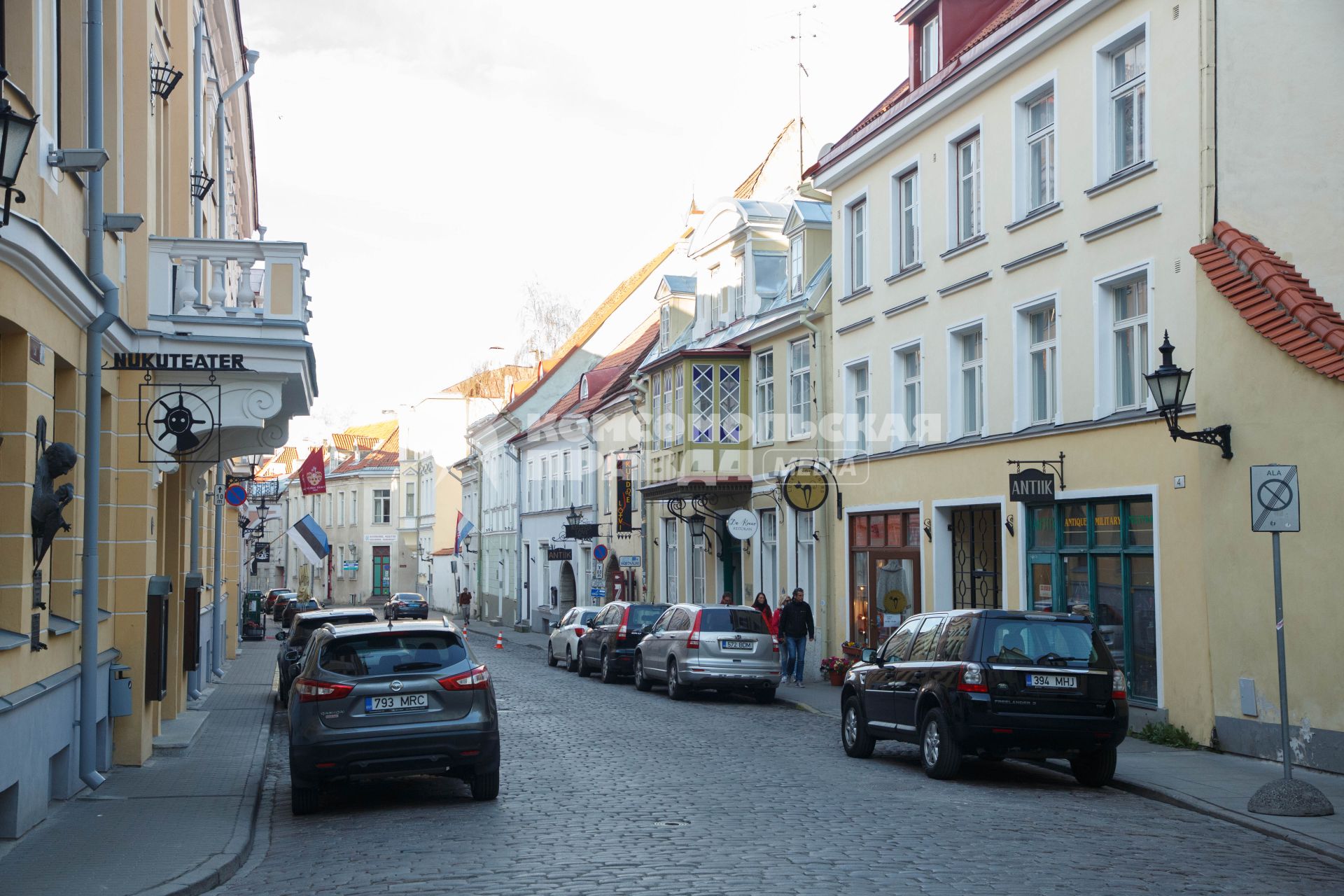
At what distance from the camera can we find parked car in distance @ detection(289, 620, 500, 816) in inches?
468

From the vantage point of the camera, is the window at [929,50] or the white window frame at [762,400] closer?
the window at [929,50]

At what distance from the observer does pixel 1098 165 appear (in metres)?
18.6

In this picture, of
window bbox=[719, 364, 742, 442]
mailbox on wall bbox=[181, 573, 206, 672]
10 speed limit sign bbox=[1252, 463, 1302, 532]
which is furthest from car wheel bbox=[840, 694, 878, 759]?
window bbox=[719, 364, 742, 442]

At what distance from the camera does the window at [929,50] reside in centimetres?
2414

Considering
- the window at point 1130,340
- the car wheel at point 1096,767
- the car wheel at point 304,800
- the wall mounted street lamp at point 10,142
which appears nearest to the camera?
the wall mounted street lamp at point 10,142

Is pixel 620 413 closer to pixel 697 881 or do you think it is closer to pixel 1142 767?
pixel 1142 767

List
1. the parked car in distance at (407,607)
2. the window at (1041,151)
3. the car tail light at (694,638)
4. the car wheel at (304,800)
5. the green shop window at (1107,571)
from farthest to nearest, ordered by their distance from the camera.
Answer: the parked car in distance at (407,607), the car tail light at (694,638), the window at (1041,151), the green shop window at (1107,571), the car wheel at (304,800)

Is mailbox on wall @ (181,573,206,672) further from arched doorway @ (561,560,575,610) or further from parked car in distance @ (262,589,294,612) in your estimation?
parked car in distance @ (262,589,294,612)

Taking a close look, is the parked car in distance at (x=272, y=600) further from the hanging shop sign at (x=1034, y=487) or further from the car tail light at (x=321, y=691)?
the car tail light at (x=321, y=691)

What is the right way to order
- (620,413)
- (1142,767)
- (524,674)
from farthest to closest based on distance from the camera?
(620,413), (524,674), (1142,767)

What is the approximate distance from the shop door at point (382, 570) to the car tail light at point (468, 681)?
251 ft

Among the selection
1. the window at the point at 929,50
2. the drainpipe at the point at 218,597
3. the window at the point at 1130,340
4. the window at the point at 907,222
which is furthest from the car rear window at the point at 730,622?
the window at the point at 929,50

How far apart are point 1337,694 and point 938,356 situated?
10.0m

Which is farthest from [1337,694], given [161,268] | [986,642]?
[161,268]
